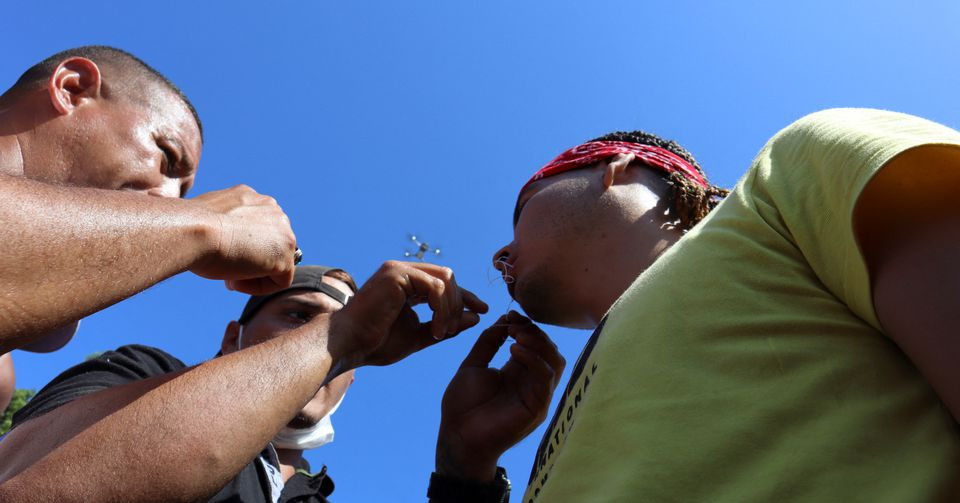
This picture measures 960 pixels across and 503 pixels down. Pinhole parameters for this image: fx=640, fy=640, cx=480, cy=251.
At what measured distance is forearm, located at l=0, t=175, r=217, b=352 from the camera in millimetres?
1706

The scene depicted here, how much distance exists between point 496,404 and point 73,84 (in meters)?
2.75

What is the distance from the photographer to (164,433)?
2180mm

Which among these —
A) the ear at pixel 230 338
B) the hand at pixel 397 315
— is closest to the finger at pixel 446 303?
the hand at pixel 397 315

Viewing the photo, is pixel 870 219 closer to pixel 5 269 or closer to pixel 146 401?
pixel 5 269

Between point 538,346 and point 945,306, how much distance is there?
2.08 metres

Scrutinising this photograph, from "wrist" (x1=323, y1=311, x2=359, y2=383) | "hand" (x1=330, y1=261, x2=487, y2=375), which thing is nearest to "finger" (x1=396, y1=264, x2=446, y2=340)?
"hand" (x1=330, y1=261, x2=487, y2=375)

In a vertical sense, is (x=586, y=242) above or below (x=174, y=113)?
below

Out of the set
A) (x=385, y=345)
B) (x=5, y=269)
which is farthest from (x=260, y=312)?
(x=5, y=269)

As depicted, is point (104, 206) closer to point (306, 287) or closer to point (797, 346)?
point (797, 346)

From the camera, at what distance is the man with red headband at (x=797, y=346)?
1.27 meters

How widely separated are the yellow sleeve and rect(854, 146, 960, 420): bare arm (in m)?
0.03

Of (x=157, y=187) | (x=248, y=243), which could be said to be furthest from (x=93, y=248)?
(x=157, y=187)

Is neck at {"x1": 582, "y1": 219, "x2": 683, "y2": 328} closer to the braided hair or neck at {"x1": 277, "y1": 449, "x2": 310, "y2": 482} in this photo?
the braided hair

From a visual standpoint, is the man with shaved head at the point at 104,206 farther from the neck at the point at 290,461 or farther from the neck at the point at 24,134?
the neck at the point at 290,461
